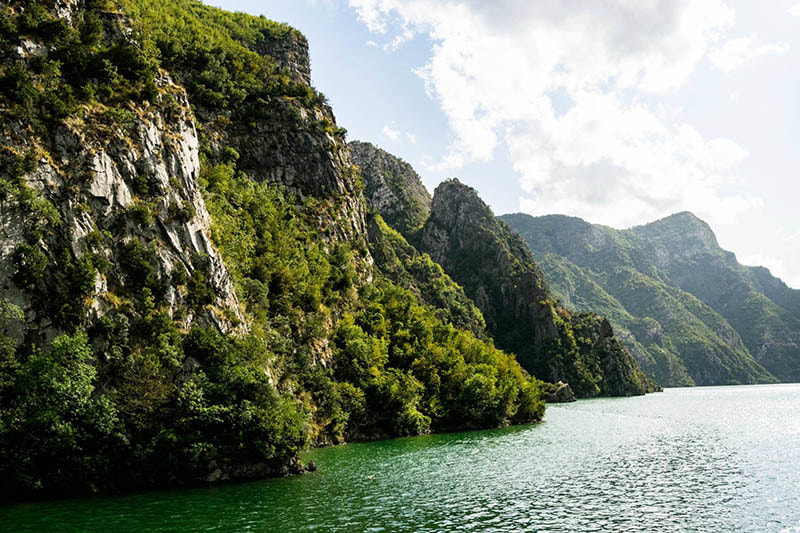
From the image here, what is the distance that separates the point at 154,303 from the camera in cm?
4700

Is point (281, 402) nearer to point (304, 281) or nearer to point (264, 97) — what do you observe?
point (304, 281)

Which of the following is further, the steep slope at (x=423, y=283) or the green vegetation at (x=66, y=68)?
the steep slope at (x=423, y=283)

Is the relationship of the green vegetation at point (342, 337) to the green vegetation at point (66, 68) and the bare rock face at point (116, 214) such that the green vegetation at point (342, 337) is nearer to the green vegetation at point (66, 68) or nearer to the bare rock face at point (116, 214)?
the bare rock face at point (116, 214)

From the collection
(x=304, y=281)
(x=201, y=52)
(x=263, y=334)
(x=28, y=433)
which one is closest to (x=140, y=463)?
(x=28, y=433)

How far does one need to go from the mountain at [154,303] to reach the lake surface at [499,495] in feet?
15.9

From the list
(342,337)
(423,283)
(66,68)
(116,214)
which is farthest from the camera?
(423,283)

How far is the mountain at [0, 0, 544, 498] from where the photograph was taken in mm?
38438

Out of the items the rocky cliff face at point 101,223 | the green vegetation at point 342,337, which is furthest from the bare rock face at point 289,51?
the rocky cliff face at point 101,223

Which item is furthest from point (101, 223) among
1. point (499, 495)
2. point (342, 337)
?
point (342, 337)

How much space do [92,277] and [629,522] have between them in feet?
145

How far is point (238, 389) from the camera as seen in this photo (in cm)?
4525

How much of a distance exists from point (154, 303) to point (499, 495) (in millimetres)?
35080

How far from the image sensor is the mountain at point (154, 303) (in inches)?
1513

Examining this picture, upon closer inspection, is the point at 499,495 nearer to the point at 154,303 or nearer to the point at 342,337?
the point at 154,303
